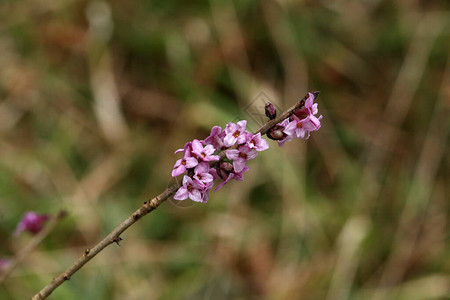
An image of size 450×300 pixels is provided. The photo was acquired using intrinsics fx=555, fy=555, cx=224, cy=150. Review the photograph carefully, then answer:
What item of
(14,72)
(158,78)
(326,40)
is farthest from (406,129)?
(14,72)

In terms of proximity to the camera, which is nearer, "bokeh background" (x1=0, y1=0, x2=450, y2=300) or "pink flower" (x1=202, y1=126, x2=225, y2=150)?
"pink flower" (x1=202, y1=126, x2=225, y2=150)

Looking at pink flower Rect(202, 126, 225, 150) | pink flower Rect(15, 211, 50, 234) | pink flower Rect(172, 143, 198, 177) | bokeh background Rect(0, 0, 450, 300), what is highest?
bokeh background Rect(0, 0, 450, 300)

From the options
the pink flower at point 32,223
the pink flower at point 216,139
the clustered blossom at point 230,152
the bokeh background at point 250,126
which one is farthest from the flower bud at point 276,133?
the bokeh background at point 250,126

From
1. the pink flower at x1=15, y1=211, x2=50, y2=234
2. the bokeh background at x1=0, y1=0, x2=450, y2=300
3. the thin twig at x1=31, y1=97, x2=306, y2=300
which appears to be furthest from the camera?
the bokeh background at x1=0, y1=0, x2=450, y2=300

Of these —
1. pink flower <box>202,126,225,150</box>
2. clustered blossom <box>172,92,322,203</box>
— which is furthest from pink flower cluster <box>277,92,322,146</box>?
pink flower <box>202,126,225,150</box>

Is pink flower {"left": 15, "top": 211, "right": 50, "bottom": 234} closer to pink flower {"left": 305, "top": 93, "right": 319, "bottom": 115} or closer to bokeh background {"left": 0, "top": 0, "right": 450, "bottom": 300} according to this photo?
pink flower {"left": 305, "top": 93, "right": 319, "bottom": 115}

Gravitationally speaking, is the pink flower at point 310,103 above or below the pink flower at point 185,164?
below

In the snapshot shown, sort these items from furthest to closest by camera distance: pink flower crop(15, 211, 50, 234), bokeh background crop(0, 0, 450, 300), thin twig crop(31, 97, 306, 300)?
bokeh background crop(0, 0, 450, 300)
pink flower crop(15, 211, 50, 234)
thin twig crop(31, 97, 306, 300)

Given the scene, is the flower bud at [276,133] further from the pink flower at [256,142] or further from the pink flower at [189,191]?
the pink flower at [189,191]
